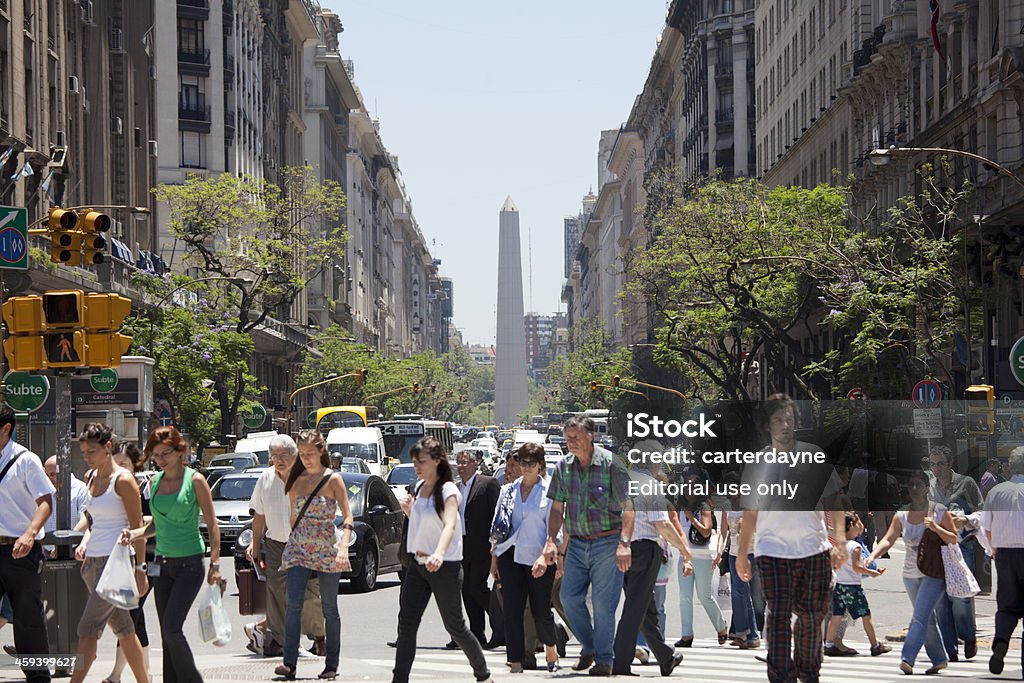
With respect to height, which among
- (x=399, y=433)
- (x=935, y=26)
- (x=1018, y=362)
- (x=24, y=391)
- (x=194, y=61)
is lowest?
(x=399, y=433)

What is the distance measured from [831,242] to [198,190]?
946 inches

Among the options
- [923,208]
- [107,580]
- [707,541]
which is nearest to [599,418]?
[923,208]

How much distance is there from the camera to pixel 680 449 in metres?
12.9

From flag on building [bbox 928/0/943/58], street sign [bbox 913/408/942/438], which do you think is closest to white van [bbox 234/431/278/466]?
flag on building [bbox 928/0/943/58]

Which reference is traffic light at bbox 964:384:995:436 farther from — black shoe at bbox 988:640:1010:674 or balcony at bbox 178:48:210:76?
balcony at bbox 178:48:210:76

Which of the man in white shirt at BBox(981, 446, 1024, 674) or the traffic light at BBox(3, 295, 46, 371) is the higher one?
the traffic light at BBox(3, 295, 46, 371)

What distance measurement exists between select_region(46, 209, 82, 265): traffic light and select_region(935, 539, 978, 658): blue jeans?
11.7 meters

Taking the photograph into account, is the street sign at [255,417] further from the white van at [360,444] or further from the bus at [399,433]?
the white van at [360,444]

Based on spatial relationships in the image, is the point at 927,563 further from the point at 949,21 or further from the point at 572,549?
the point at 949,21

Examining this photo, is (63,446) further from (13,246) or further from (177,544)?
(13,246)

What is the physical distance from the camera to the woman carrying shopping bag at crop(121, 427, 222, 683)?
10.4 metres

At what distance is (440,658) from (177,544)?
4290 mm

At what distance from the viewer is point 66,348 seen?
13.8m

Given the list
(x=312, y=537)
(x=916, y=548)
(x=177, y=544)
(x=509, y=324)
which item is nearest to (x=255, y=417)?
(x=916, y=548)
